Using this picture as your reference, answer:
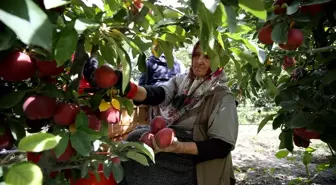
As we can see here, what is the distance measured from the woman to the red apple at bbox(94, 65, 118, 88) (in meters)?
0.55

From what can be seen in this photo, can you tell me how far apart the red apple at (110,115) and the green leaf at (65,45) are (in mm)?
325

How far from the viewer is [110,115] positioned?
0.85m

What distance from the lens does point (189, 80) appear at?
171 cm

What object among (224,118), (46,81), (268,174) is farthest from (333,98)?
(268,174)

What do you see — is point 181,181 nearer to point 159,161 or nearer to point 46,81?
point 159,161

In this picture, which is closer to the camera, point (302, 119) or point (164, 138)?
point (302, 119)

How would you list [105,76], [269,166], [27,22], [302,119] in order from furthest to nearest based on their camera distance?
[269,166], [302,119], [105,76], [27,22]

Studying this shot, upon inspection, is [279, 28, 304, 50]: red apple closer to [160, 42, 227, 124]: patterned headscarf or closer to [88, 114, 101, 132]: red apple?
[88, 114, 101, 132]: red apple

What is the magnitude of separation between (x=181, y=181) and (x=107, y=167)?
0.74 m

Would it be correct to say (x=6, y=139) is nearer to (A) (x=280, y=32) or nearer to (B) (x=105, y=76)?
(B) (x=105, y=76)

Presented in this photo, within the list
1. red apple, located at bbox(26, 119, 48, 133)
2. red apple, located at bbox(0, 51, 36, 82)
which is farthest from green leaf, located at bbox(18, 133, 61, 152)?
red apple, located at bbox(26, 119, 48, 133)

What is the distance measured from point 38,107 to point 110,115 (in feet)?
0.80

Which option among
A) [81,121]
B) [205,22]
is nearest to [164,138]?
[81,121]

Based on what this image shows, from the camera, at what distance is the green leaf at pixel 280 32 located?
85 cm
